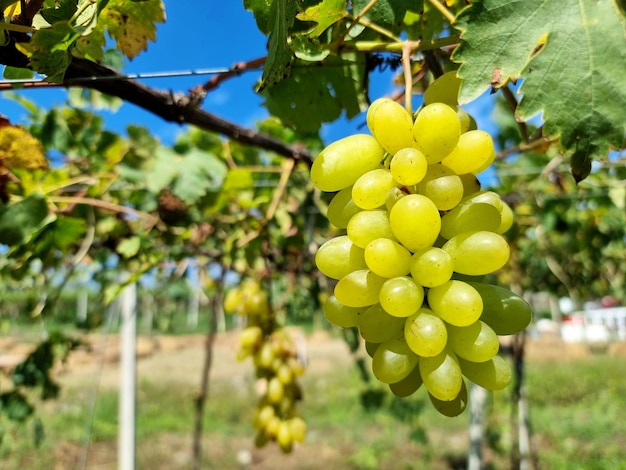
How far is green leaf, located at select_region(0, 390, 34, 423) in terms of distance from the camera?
221cm

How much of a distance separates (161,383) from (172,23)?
9446 mm

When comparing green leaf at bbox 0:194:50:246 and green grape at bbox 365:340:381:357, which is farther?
green leaf at bbox 0:194:50:246

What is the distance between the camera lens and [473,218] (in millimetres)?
573

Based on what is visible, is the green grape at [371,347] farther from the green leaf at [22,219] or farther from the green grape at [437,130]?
the green leaf at [22,219]

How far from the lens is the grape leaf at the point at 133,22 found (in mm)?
810

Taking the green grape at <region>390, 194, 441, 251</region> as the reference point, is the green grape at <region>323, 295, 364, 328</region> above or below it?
below

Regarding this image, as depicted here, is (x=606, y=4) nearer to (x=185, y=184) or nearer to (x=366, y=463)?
(x=185, y=184)

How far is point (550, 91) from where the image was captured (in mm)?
552

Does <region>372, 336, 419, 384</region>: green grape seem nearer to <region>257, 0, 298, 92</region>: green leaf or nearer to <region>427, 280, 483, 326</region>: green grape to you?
<region>427, 280, 483, 326</region>: green grape

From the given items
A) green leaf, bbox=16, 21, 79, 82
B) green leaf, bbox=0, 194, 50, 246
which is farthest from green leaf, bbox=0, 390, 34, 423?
green leaf, bbox=16, 21, 79, 82

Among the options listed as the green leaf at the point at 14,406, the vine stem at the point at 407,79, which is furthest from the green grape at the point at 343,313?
the green leaf at the point at 14,406

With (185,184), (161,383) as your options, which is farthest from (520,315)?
(161,383)

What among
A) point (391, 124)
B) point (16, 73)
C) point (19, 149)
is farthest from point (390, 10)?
point (19, 149)

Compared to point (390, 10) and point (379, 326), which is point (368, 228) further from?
point (390, 10)
